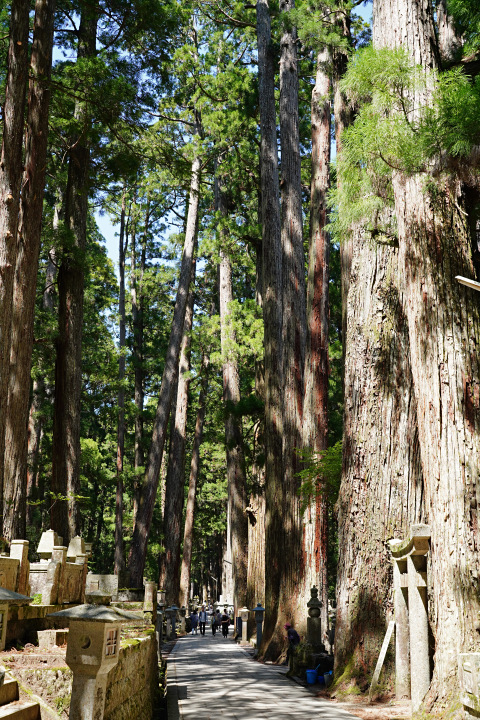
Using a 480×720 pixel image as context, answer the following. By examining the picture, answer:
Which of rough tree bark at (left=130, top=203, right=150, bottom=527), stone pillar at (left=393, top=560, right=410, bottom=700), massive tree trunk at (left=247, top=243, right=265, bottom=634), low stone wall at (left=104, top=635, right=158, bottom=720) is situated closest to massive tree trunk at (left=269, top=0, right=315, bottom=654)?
massive tree trunk at (left=247, top=243, right=265, bottom=634)

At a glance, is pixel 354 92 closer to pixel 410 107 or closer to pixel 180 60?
pixel 410 107

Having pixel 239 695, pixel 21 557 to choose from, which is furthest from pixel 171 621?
pixel 21 557

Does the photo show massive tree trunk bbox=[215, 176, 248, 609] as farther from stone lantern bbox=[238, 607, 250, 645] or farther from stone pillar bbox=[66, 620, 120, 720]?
stone pillar bbox=[66, 620, 120, 720]

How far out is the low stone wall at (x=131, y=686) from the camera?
5.67m

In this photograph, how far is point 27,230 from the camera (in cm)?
1132

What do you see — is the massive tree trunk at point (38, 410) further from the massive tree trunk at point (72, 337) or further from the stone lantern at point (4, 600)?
the stone lantern at point (4, 600)

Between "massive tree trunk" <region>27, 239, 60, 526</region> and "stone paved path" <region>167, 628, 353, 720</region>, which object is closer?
"stone paved path" <region>167, 628, 353, 720</region>

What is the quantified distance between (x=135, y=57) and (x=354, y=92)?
9.35m

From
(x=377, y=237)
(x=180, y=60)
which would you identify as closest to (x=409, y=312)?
(x=377, y=237)

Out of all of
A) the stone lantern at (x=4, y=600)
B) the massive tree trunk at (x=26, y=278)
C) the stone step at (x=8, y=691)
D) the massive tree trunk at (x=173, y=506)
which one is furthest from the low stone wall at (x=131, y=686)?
the massive tree trunk at (x=173, y=506)

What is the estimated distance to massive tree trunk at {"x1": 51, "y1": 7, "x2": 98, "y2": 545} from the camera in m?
13.1

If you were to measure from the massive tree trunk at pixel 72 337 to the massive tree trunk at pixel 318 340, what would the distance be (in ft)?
15.3

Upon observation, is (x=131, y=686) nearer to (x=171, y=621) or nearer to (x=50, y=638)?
(x=50, y=638)

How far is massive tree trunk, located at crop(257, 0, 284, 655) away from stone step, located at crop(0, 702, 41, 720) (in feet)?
28.0
